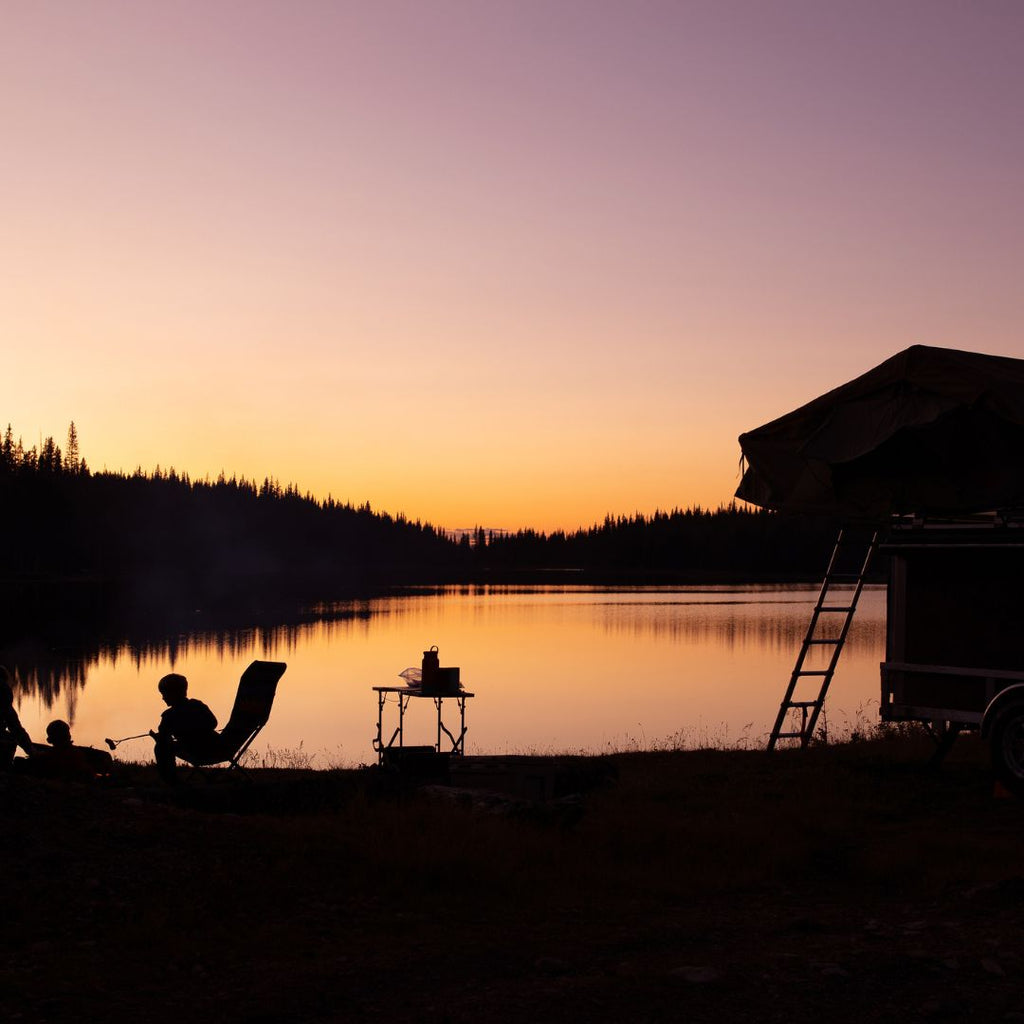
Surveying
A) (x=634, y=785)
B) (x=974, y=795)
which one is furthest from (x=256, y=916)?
(x=974, y=795)

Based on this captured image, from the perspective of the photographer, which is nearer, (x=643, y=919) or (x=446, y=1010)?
(x=446, y=1010)

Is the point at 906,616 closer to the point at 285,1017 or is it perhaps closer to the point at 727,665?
the point at 285,1017

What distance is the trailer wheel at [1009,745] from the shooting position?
9.20 meters

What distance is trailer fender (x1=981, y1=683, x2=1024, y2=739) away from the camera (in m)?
9.23

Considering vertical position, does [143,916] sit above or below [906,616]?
below

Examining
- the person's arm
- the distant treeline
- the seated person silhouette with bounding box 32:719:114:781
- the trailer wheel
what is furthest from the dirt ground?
the distant treeline

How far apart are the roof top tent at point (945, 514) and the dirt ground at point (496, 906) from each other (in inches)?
36.1

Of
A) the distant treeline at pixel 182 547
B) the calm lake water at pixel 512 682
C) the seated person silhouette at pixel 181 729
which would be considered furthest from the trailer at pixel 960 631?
the distant treeline at pixel 182 547

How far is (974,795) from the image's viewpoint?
9.95 m

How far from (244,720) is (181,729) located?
811 mm

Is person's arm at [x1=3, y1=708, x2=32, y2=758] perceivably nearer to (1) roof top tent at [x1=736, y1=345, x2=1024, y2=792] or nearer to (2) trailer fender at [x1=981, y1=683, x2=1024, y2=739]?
(1) roof top tent at [x1=736, y1=345, x2=1024, y2=792]

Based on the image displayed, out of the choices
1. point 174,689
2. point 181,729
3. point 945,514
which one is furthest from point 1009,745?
point 174,689

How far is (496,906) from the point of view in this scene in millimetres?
6629

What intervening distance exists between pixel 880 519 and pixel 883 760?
247 cm
